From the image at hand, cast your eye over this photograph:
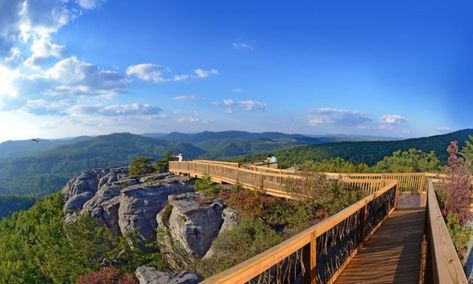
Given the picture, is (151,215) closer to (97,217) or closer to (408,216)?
(97,217)

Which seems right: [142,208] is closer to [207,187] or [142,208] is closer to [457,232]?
[207,187]

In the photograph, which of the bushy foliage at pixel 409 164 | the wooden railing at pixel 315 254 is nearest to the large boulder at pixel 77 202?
the bushy foliage at pixel 409 164

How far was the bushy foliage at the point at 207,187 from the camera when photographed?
20.9 m

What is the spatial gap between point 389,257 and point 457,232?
14.9 feet

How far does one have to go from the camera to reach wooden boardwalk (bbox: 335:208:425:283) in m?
5.72

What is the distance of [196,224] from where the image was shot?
18.1 m

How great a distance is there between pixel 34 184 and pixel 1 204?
7166cm

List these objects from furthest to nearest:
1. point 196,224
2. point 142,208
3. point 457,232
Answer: point 142,208, point 196,224, point 457,232

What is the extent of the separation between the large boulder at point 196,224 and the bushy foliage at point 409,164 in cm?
1119

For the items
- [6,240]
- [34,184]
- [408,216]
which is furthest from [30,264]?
[34,184]

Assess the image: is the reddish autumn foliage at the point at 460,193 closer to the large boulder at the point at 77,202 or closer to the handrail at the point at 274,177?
the handrail at the point at 274,177

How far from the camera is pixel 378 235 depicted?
899 centimetres

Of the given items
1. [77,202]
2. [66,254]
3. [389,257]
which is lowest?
[66,254]

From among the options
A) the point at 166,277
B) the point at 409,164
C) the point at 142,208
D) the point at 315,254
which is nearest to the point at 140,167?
the point at 142,208
